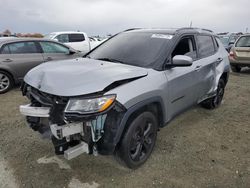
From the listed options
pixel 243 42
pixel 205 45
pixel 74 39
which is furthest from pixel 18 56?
pixel 243 42

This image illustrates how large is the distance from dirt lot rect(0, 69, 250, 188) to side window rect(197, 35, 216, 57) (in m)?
1.36

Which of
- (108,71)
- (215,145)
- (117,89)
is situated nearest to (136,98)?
(117,89)

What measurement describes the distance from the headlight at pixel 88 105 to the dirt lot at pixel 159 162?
98 cm

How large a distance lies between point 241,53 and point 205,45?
19.3ft

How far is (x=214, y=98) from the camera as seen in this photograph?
4812 mm

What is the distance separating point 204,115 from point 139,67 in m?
2.44

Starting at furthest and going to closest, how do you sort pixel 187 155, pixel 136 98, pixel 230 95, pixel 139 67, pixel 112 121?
1. pixel 230 95
2. pixel 187 155
3. pixel 139 67
4. pixel 136 98
5. pixel 112 121

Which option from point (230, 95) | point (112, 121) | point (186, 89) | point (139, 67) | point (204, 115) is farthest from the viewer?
point (230, 95)

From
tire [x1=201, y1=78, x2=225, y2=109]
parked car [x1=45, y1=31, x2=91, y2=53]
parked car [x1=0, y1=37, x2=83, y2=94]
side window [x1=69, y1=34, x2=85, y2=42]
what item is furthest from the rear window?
side window [x1=69, y1=34, x2=85, y2=42]

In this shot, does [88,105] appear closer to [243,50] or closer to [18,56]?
[18,56]

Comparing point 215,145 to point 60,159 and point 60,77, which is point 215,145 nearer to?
point 60,159

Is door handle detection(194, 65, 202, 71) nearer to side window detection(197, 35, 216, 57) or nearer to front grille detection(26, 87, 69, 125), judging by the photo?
side window detection(197, 35, 216, 57)

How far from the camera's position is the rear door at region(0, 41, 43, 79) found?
595 centimetres

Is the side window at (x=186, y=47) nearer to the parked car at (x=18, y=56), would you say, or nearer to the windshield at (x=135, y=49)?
the windshield at (x=135, y=49)
